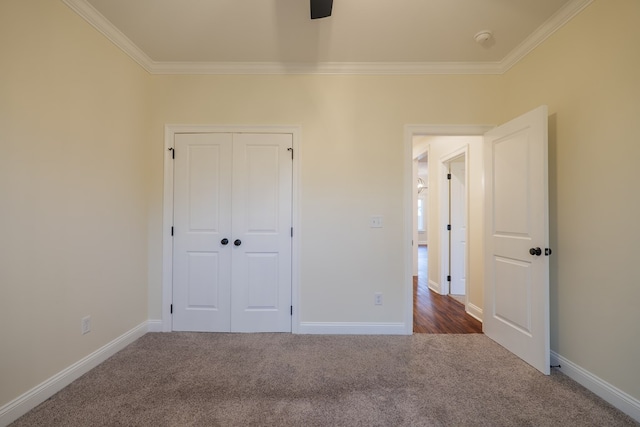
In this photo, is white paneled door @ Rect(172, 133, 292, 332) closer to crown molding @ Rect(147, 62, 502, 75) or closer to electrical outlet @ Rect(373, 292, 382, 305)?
crown molding @ Rect(147, 62, 502, 75)

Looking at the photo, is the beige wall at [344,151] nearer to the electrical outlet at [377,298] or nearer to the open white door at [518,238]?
the electrical outlet at [377,298]

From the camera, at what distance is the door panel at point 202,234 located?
2.67 m

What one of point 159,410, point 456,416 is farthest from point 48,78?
point 456,416

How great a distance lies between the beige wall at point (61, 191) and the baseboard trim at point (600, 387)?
12.0 ft

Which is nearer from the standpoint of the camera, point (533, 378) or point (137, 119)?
point (533, 378)

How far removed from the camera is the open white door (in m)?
1.99

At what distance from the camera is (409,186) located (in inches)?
105

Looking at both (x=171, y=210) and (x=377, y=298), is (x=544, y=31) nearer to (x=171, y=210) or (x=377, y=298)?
(x=377, y=298)

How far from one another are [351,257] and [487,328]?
4.96 feet

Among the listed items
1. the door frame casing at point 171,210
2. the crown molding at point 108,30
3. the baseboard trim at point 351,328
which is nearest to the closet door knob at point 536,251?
the baseboard trim at point 351,328

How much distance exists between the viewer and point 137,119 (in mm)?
2525

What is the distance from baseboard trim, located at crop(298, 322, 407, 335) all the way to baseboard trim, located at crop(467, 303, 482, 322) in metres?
1.12

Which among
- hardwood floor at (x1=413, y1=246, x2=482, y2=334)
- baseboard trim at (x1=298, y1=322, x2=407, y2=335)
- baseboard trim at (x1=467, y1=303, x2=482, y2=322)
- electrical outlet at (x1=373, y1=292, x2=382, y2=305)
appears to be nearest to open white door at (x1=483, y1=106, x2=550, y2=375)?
hardwood floor at (x1=413, y1=246, x2=482, y2=334)

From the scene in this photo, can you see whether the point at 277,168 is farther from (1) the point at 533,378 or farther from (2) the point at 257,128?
(1) the point at 533,378
